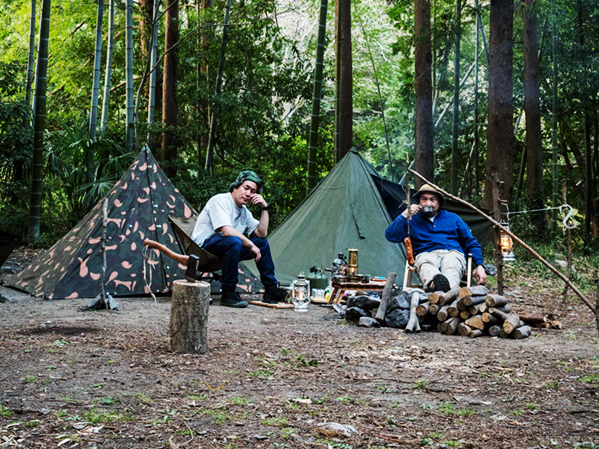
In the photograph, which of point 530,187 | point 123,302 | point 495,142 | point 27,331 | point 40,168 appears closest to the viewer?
point 27,331

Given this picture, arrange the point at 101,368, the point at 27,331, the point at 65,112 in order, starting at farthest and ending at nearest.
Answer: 1. the point at 65,112
2. the point at 27,331
3. the point at 101,368

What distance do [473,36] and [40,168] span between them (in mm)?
17230

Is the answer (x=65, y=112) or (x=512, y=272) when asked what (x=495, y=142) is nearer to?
(x=512, y=272)

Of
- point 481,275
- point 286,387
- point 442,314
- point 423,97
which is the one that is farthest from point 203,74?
point 286,387

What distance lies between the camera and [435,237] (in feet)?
18.3

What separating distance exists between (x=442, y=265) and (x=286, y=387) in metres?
2.52

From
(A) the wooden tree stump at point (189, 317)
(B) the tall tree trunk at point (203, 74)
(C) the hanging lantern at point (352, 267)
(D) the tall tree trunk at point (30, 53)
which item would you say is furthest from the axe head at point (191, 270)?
(B) the tall tree trunk at point (203, 74)

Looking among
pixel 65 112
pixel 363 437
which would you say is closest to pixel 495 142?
pixel 363 437

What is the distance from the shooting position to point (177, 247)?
626 cm

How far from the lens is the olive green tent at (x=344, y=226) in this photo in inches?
267

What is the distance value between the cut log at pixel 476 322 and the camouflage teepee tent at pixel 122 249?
8.35ft

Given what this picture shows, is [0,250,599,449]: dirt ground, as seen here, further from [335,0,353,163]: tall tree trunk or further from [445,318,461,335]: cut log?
[335,0,353,163]: tall tree trunk

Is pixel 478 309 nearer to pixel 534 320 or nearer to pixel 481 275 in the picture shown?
pixel 534 320

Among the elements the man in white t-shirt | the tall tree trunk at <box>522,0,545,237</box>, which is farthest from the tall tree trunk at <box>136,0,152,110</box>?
the man in white t-shirt
